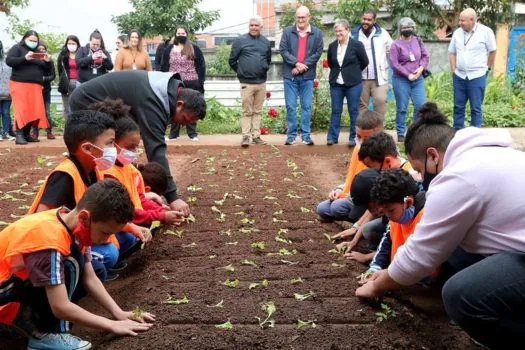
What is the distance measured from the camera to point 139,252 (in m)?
4.39

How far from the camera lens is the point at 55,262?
260 cm

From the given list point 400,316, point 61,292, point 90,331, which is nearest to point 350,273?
point 400,316

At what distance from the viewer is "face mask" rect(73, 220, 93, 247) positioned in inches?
106

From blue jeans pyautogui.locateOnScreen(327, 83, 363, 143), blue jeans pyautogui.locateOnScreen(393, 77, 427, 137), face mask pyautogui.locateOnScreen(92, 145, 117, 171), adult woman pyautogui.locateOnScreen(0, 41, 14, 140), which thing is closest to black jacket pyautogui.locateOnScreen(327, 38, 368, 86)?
blue jeans pyautogui.locateOnScreen(327, 83, 363, 143)

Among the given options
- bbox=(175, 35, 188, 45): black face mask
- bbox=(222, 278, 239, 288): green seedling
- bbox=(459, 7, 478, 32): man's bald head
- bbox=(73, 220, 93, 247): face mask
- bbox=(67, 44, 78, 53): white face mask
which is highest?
bbox=(459, 7, 478, 32): man's bald head

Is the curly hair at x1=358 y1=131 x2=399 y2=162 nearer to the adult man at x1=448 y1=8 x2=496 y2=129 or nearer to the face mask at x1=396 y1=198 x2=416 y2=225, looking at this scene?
the face mask at x1=396 y1=198 x2=416 y2=225

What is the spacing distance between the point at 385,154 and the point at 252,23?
19.0 ft

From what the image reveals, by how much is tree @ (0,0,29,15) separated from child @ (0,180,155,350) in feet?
49.5

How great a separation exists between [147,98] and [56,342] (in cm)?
235

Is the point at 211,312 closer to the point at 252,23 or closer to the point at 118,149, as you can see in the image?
the point at 118,149

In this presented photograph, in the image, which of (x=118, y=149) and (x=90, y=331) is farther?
(x=118, y=149)

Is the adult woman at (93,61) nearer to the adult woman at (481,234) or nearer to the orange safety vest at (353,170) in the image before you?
the orange safety vest at (353,170)

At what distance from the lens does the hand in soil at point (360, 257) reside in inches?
154

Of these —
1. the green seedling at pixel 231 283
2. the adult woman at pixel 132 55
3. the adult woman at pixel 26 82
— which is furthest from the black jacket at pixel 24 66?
the green seedling at pixel 231 283
